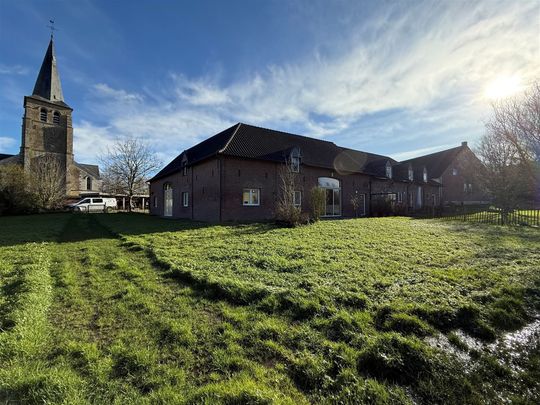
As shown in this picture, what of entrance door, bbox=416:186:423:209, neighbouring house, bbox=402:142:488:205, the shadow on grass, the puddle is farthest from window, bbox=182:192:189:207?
neighbouring house, bbox=402:142:488:205

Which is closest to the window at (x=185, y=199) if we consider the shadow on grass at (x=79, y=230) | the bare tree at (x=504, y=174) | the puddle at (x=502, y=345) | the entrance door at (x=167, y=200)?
the entrance door at (x=167, y=200)

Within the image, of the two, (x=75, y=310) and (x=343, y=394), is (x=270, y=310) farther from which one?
(x=75, y=310)

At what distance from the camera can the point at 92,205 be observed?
36.4 m

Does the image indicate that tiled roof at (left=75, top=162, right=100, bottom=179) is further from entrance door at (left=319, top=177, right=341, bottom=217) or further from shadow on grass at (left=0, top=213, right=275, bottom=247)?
entrance door at (left=319, top=177, right=341, bottom=217)

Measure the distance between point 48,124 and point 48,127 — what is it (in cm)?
50

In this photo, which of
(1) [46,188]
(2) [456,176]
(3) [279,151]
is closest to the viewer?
(3) [279,151]

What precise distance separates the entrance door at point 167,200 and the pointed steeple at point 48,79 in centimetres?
3280

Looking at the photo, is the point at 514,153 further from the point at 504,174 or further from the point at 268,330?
the point at 268,330

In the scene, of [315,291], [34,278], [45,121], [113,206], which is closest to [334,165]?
[315,291]

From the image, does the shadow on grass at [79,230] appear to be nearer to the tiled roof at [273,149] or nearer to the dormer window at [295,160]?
the tiled roof at [273,149]

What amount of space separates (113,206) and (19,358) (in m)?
45.5

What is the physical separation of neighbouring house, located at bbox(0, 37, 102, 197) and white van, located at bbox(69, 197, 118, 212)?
697 centimetres

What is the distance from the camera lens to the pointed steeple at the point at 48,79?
41969 mm

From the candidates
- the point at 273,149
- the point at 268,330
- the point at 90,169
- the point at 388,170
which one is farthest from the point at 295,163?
the point at 90,169
